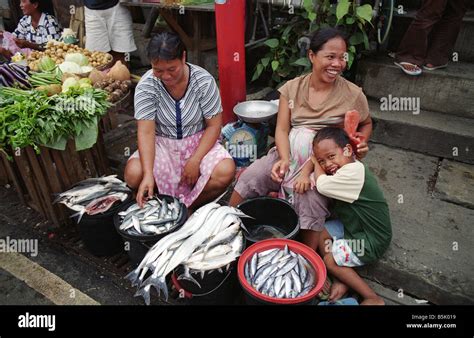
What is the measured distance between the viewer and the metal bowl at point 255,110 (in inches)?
167

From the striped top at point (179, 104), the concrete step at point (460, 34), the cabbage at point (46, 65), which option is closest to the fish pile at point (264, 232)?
the striped top at point (179, 104)

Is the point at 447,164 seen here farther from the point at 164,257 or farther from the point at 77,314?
the point at 77,314

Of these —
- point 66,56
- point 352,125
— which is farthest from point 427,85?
point 66,56

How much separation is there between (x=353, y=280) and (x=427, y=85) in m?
2.96

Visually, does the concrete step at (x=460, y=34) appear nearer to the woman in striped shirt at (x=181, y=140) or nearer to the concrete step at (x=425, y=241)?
the concrete step at (x=425, y=241)

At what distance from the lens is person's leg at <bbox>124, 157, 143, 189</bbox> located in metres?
3.51

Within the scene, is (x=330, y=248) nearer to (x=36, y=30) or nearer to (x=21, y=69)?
(x=21, y=69)

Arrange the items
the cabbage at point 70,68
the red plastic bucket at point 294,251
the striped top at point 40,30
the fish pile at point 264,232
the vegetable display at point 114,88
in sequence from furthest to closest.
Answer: the striped top at point 40,30, the cabbage at point 70,68, the vegetable display at point 114,88, the fish pile at point 264,232, the red plastic bucket at point 294,251

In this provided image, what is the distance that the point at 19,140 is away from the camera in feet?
10.6

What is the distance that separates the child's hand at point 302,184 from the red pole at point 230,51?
6.48 ft

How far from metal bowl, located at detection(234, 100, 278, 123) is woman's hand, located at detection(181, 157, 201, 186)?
3.22 feet

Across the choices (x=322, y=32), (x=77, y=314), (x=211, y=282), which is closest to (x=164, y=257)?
(x=211, y=282)

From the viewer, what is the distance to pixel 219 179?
140 inches

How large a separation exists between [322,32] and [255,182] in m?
1.46
